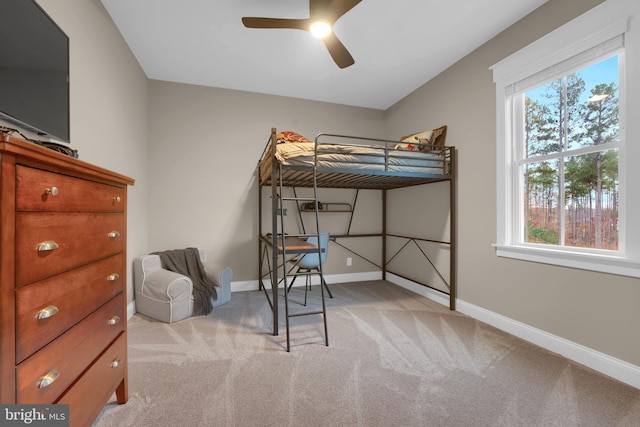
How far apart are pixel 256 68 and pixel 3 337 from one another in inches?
120

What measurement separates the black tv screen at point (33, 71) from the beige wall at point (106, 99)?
29cm

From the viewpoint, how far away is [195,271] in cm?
308

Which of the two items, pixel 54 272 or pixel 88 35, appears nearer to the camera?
pixel 54 272

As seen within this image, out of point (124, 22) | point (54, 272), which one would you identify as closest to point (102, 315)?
point (54, 272)

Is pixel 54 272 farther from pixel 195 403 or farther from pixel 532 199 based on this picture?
pixel 532 199

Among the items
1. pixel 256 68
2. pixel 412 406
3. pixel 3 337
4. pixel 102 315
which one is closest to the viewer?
pixel 3 337

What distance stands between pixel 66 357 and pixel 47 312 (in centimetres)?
22

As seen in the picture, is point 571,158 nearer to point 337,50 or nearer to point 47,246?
point 337,50

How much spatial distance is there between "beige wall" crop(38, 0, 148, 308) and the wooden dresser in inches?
41.6

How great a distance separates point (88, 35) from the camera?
1.92m

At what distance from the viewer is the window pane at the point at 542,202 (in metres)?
2.19

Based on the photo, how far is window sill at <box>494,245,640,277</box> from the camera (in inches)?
65.5

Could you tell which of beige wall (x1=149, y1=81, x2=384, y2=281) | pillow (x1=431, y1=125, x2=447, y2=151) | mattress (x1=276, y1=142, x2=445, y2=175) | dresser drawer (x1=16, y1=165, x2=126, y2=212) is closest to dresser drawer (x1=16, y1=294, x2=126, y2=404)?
dresser drawer (x1=16, y1=165, x2=126, y2=212)

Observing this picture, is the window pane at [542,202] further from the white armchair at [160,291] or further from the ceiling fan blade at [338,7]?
the white armchair at [160,291]
